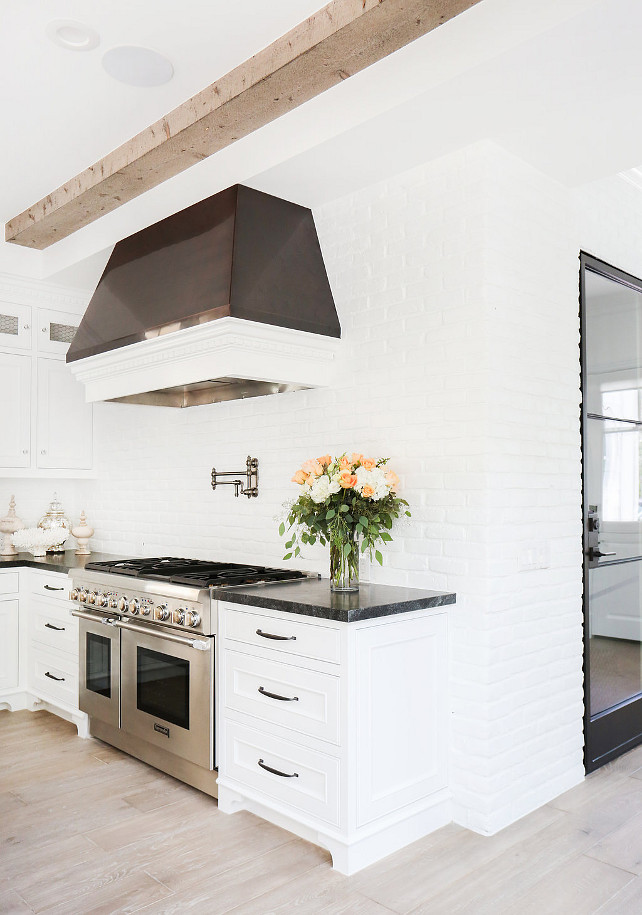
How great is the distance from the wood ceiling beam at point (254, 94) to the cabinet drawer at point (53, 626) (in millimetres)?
2291

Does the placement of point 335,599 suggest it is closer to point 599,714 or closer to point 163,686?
point 163,686

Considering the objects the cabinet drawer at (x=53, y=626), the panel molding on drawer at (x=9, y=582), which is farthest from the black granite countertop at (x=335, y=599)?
the panel molding on drawer at (x=9, y=582)

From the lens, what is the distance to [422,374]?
3160 millimetres

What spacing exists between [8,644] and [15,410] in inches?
59.8

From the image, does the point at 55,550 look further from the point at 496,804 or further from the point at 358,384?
the point at 496,804

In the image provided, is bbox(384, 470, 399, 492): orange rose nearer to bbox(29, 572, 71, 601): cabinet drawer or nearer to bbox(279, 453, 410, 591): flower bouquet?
bbox(279, 453, 410, 591): flower bouquet

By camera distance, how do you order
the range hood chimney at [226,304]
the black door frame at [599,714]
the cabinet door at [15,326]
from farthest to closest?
the cabinet door at [15,326] → the black door frame at [599,714] → the range hood chimney at [226,304]

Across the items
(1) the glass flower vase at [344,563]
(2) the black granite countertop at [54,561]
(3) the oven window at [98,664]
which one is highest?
(1) the glass flower vase at [344,563]

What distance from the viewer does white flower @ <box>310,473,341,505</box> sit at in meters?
2.89

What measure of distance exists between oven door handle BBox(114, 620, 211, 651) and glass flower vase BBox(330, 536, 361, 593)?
0.62 meters

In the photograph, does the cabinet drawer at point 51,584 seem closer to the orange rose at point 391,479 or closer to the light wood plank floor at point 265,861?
the light wood plank floor at point 265,861

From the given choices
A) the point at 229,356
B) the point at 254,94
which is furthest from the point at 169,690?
the point at 254,94

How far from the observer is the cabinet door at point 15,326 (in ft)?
15.7

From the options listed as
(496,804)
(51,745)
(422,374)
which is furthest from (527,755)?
(51,745)
